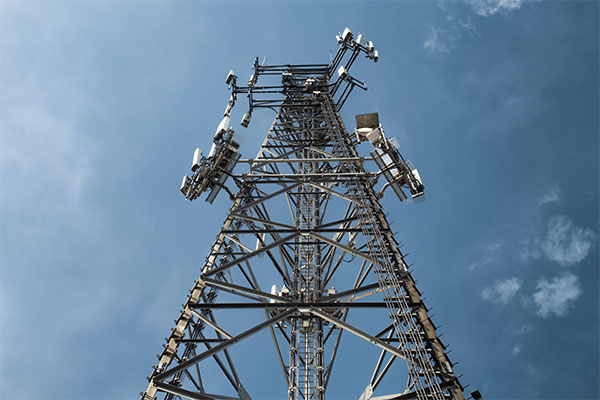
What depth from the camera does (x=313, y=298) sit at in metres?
13.1

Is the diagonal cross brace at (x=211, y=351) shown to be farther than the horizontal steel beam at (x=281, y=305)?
No

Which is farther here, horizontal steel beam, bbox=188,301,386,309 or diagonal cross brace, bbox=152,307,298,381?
horizontal steel beam, bbox=188,301,386,309

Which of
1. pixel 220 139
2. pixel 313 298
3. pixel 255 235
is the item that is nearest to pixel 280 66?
pixel 220 139

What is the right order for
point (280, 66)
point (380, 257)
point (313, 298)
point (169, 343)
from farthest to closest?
point (280, 66) < point (313, 298) < point (380, 257) < point (169, 343)

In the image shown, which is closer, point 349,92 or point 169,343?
point 169,343

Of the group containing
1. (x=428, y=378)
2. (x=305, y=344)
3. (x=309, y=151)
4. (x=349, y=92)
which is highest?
(x=349, y=92)

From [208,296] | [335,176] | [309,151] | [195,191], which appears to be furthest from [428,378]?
[309,151]

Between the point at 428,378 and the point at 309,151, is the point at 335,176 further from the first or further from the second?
the point at 428,378

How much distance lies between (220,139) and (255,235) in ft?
14.2

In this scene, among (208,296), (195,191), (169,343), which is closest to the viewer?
(169,343)

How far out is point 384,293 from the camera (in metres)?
9.69

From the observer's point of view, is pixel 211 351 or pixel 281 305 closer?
pixel 211 351

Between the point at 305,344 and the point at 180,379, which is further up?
the point at 305,344

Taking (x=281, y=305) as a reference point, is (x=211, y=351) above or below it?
below
